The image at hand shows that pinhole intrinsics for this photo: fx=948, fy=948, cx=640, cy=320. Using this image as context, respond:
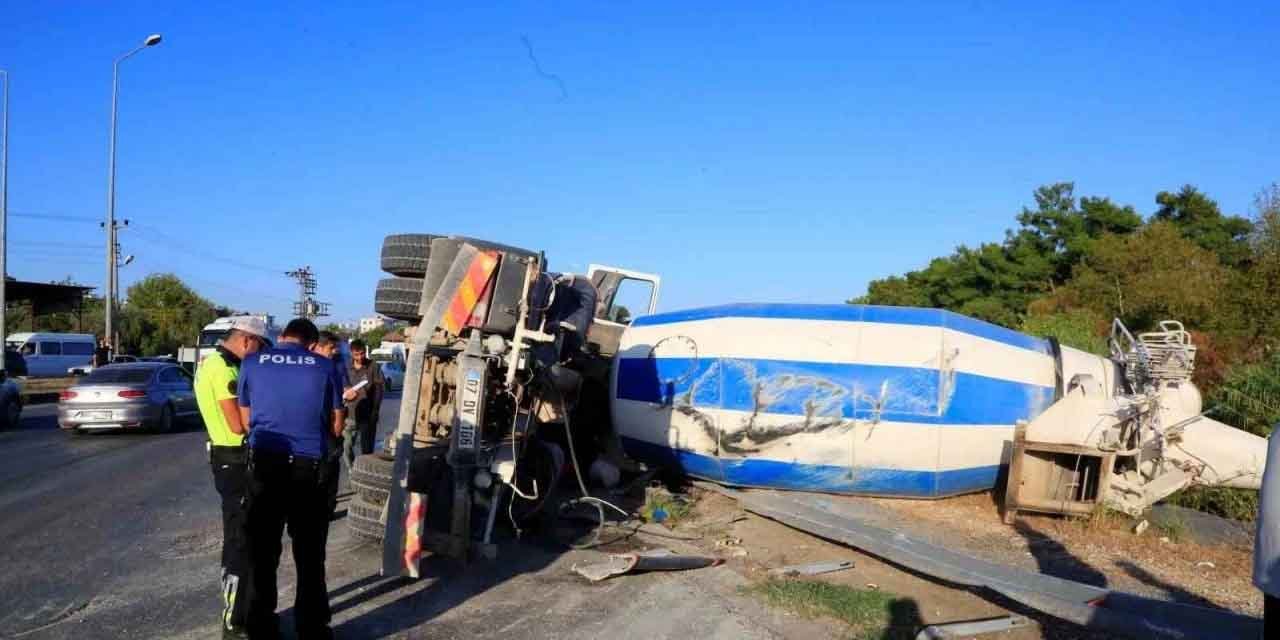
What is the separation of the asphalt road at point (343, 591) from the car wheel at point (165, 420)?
30.5 ft

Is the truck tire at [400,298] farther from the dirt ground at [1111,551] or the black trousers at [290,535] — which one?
the dirt ground at [1111,551]

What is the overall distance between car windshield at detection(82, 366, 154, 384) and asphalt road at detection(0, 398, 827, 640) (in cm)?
928

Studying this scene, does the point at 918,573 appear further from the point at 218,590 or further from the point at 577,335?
the point at 218,590

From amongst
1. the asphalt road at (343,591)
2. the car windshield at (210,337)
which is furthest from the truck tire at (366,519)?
the car windshield at (210,337)

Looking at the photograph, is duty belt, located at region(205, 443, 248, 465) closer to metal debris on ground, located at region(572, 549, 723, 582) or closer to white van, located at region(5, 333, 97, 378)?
metal debris on ground, located at region(572, 549, 723, 582)

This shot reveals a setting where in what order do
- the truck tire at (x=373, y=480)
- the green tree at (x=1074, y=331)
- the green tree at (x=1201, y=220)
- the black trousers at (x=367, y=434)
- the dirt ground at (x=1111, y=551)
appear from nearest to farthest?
the dirt ground at (x=1111, y=551) < the truck tire at (x=373, y=480) < the black trousers at (x=367, y=434) < the green tree at (x=1074, y=331) < the green tree at (x=1201, y=220)

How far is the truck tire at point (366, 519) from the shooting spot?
7340 mm

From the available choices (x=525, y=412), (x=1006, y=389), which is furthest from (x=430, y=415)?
(x=1006, y=389)

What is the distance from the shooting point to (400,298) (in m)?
8.29

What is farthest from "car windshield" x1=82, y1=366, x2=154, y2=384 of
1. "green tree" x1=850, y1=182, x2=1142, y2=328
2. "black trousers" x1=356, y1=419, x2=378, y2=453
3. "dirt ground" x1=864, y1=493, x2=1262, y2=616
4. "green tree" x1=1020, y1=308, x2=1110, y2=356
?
"green tree" x1=850, y1=182, x2=1142, y2=328

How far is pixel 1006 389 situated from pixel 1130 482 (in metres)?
1.35

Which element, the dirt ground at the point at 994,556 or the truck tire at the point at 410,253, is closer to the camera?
the dirt ground at the point at 994,556

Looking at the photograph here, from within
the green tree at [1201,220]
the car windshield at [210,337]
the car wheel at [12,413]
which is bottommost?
the car wheel at [12,413]

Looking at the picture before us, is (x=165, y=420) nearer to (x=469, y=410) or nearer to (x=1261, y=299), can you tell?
(x=469, y=410)
